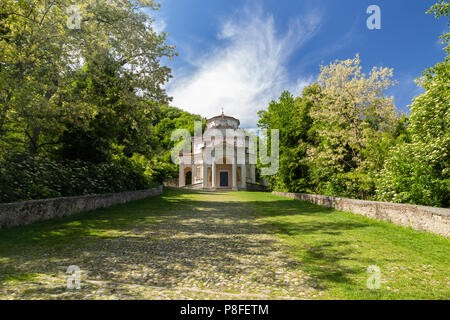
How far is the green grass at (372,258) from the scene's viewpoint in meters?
3.18

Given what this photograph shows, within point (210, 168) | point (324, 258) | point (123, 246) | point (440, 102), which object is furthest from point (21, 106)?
point (210, 168)

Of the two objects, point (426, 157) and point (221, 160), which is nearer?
point (426, 157)

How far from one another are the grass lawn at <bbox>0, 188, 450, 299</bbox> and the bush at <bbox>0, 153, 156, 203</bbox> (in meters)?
1.55

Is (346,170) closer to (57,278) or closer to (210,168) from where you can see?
(57,278)

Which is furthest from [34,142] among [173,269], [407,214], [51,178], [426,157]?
[426,157]

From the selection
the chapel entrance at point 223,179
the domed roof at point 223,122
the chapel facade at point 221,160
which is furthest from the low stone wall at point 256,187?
the domed roof at point 223,122

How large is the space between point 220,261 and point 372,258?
9.84ft

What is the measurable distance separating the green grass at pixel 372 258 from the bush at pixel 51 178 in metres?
8.41

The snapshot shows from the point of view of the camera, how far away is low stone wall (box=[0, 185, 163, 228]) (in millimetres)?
6668

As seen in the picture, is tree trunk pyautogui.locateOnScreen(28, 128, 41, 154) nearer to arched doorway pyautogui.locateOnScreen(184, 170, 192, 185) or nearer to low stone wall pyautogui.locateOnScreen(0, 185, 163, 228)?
low stone wall pyautogui.locateOnScreen(0, 185, 163, 228)

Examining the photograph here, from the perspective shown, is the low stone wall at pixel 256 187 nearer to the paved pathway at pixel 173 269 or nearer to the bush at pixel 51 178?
the bush at pixel 51 178

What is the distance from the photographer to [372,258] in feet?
15.1

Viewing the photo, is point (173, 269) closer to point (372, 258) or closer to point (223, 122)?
point (372, 258)
